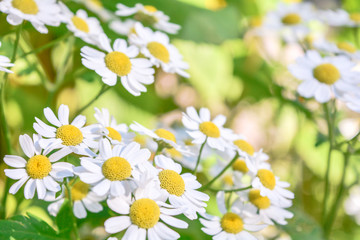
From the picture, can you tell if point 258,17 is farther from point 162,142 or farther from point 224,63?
point 162,142

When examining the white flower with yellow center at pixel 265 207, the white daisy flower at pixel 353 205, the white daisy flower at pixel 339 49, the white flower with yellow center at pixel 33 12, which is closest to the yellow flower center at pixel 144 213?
the white flower with yellow center at pixel 265 207

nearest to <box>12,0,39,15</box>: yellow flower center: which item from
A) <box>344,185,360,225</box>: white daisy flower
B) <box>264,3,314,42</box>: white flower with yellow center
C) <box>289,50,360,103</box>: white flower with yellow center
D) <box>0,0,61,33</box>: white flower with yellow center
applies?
<box>0,0,61,33</box>: white flower with yellow center

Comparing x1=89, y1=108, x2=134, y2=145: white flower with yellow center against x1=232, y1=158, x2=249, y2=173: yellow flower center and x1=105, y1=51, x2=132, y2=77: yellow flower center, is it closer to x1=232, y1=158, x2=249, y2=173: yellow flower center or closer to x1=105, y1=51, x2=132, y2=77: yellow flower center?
x1=105, y1=51, x2=132, y2=77: yellow flower center

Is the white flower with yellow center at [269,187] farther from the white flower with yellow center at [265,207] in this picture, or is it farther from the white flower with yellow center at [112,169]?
A: the white flower with yellow center at [112,169]

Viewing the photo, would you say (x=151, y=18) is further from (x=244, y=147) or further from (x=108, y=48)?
(x=244, y=147)

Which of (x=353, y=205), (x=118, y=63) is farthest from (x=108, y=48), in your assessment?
(x=353, y=205)

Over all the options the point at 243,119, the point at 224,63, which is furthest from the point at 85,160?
the point at 243,119
